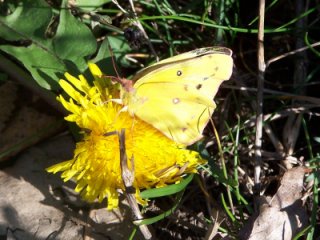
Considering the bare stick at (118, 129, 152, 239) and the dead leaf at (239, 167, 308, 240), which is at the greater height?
the bare stick at (118, 129, 152, 239)

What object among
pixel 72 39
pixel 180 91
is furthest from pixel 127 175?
pixel 72 39

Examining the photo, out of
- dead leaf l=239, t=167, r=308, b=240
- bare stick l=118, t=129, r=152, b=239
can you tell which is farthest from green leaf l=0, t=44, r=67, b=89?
dead leaf l=239, t=167, r=308, b=240

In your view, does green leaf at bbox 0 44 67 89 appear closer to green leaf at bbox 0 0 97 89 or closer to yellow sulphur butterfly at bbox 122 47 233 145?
green leaf at bbox 0 0 97 89

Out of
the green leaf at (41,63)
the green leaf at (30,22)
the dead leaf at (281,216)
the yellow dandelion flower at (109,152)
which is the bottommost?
the dead leaf at (281,216)

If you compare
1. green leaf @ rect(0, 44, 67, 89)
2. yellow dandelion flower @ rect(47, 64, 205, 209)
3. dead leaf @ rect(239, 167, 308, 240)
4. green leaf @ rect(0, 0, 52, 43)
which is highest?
green leaf @ rect(0, 0, 52, 43)

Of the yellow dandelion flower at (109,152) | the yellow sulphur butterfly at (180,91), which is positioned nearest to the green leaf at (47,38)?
the yellow dandelion flower at (109,152)

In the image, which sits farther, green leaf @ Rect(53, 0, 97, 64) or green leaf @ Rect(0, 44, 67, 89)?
green leaf @ Rect(53, 0, 97, 64)

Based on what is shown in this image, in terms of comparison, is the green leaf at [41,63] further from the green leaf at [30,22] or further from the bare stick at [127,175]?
the bare stick at [127,175]
